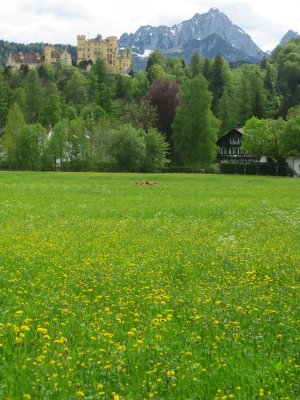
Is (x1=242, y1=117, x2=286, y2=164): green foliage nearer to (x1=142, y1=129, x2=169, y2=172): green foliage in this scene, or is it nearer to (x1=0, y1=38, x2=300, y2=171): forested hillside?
(x1=0, y1=38, x2=300, y2=171): forested hillside

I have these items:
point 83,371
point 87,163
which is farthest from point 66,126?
point 83,371

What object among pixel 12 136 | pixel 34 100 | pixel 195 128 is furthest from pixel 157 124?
pixel 34 100

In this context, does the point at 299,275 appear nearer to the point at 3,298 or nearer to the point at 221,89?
the point at 3,298

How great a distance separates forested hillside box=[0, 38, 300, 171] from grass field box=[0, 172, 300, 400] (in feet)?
201

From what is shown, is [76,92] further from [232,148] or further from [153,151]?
[153,151]

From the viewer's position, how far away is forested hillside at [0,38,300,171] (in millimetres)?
78812

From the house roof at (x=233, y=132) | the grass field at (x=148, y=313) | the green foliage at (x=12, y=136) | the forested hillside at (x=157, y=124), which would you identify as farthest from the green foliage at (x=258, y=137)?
the grass field at (x=148, y=313)

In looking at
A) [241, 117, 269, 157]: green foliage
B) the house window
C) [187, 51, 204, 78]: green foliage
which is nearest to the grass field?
[241, 117, 269, 157]: green foliage

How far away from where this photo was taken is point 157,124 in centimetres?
10388

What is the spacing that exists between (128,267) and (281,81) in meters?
139

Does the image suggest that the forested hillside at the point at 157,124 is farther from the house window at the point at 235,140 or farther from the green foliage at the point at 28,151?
the house window at the point at 235,140

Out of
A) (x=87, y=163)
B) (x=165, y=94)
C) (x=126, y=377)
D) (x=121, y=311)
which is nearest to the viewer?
(x=126, y=377)

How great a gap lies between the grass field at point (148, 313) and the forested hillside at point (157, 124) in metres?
61.3

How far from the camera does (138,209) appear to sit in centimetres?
2475
